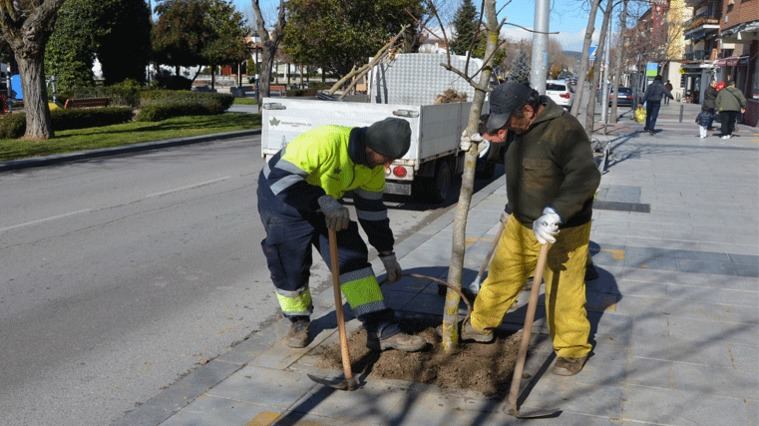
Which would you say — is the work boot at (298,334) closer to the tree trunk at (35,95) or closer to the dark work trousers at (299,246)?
the dark work trousers at (299,246)

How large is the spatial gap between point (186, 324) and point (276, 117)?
17.4 ft

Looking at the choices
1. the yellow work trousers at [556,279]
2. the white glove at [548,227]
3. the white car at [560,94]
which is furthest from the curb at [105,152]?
the white car at [560,94]

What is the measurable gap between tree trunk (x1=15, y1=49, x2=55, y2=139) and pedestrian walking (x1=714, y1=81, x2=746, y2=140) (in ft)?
56.8

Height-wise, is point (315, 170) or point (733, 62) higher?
point (733, 62)

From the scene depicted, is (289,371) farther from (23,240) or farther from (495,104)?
(23,240)

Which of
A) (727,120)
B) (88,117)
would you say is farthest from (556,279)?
(727,120)

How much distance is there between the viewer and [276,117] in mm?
10773

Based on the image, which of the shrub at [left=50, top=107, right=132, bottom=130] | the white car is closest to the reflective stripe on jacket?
the shrub at [left=50, top=107, right=132, bottom=130]

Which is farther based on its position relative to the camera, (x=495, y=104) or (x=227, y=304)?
(x=227, y=304)

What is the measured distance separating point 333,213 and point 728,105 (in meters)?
20.8

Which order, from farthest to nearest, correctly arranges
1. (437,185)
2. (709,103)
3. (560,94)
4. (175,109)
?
(560,94) → (175,109) → (709,103) → (437,185)

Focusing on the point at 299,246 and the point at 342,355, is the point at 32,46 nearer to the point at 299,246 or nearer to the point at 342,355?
the point at 299,246

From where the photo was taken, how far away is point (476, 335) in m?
5.25

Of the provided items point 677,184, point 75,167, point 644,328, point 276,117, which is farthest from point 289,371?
point 75,167
